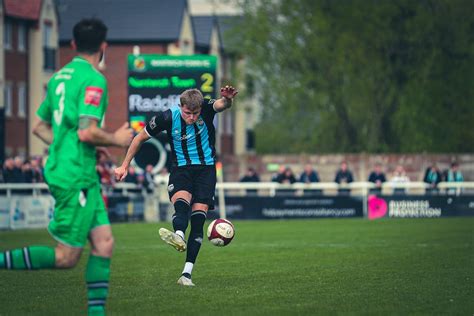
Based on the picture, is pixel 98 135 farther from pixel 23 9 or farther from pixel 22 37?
pixel 22 37

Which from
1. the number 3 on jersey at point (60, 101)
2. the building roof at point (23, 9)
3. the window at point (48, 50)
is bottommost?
the number 3 on jersey at point (60, 101)

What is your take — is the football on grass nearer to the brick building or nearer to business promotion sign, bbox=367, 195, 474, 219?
business promotion sign, bbox=367, 195, 474, 219

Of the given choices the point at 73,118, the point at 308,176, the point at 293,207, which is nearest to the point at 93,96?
the point at 73,118

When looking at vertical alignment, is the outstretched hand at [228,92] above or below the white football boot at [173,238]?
above

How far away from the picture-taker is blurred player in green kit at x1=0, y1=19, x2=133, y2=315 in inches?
342

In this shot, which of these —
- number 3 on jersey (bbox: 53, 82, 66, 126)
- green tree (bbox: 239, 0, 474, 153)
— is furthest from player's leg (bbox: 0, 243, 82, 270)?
green tree (bbox: 239, 0, 474, 153)

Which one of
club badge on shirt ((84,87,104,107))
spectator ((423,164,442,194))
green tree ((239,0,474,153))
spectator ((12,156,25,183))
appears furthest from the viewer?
green tree ((239,0,474,153))

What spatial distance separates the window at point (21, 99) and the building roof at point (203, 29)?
14.6 metres

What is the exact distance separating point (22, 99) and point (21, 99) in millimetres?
98

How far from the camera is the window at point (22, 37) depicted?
54156 mm

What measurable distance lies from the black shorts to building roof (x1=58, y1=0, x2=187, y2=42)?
48024 mm

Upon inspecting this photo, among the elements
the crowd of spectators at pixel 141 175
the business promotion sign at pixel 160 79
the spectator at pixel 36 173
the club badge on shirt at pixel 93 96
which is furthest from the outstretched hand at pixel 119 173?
the business promotion sign at pixel 160 79

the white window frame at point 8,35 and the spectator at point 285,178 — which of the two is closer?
the spectator at point 285,178

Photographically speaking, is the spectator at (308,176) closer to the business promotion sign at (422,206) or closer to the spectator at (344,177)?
the spectator at (344,177)
